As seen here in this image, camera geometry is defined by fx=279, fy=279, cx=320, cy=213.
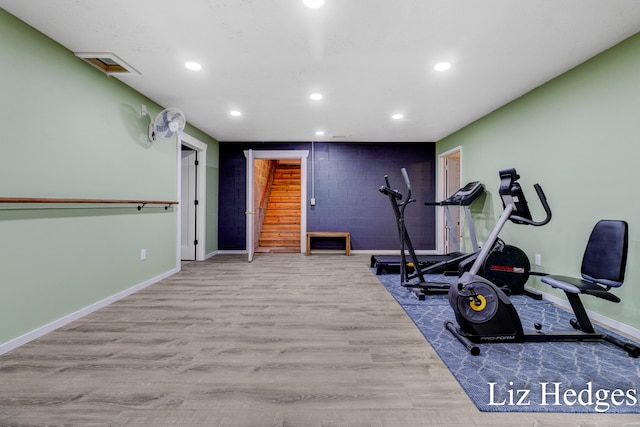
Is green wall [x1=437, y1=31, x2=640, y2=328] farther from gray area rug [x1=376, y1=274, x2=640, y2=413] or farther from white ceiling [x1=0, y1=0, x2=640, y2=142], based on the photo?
gray area rug [x1=376, y1=274, x2=640, y2=413]

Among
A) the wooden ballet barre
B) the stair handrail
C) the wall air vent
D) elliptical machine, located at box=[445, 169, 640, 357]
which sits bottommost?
elliptical machine, located at box=[445, 169, 640, 357]

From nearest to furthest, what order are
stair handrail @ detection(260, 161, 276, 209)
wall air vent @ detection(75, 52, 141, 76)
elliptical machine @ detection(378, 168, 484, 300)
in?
wall air vent @ detection(75, 52, 141, 76)
elliptical machine @ detection(378, 168, 484, 300)
stair handrail @ detection(260, 161, 276, 209)

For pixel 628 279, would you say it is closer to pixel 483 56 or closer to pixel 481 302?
pixel 481 302

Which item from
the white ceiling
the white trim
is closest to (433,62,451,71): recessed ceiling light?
the white ceiling

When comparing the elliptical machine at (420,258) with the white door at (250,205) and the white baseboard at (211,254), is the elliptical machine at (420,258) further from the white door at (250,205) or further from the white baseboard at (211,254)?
the white baseboard at (211,254)

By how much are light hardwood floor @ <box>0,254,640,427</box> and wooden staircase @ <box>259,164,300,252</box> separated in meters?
3.88

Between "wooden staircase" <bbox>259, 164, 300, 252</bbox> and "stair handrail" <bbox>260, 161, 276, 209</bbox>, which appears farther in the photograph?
"stair handrail" <bbox>260, 161, 276, 209</bbox>

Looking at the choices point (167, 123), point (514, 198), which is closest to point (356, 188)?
point (167, 123)

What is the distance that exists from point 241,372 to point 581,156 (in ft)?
11.6

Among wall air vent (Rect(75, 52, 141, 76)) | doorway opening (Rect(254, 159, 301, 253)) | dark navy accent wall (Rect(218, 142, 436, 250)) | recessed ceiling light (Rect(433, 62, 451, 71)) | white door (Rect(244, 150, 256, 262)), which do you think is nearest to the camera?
wall air vent (Rect(75, 52, 141, 76))

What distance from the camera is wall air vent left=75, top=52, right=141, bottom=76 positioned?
252 cm

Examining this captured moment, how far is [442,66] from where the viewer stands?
277 centimetres

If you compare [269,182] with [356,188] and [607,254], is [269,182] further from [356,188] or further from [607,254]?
[607,254]

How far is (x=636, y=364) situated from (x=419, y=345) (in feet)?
4.40
